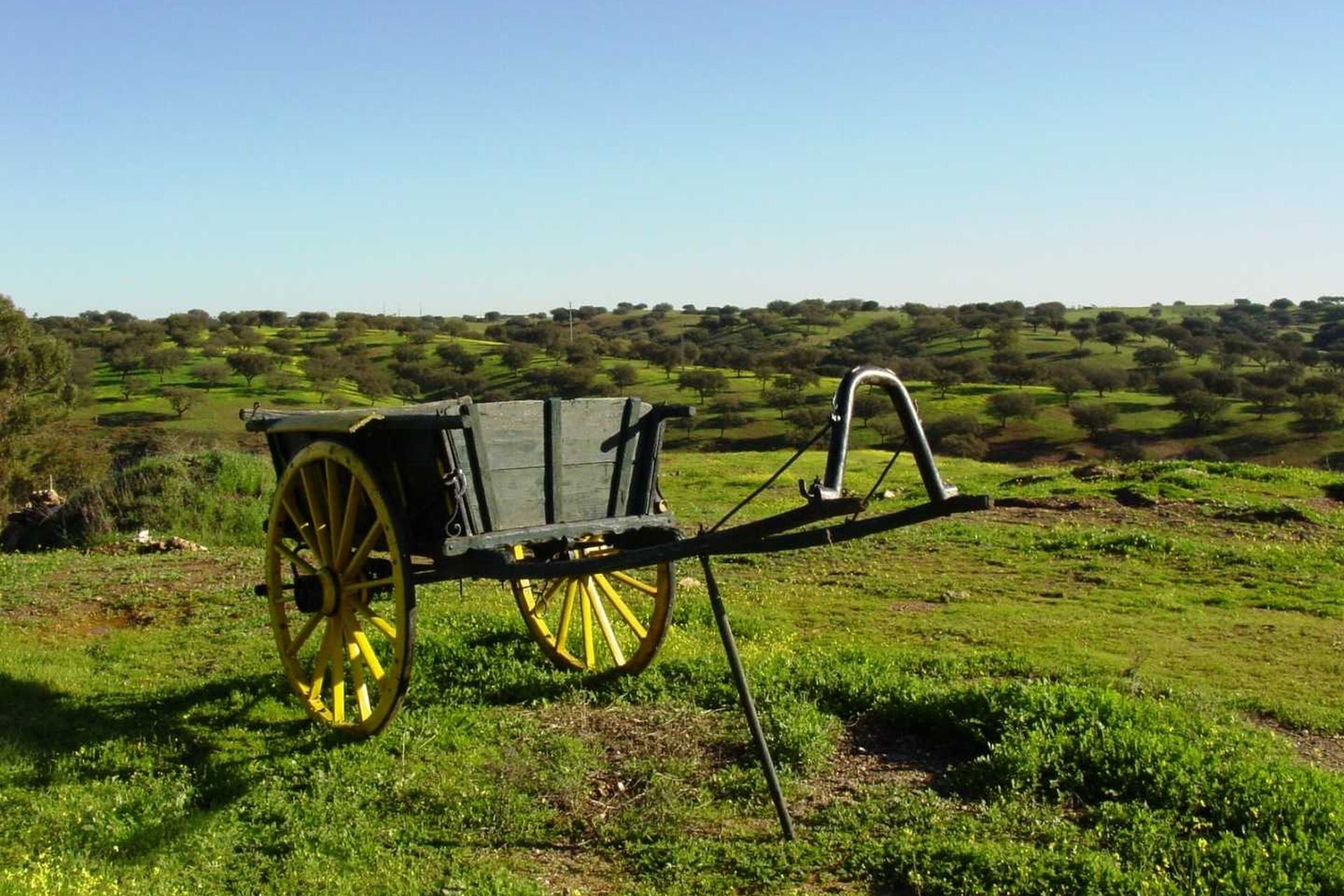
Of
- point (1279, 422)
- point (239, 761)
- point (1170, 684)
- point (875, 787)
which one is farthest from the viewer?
point (1279, 422)

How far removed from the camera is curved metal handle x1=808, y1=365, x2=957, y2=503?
4445 mm

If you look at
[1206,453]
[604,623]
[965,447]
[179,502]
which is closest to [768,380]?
[965,447]

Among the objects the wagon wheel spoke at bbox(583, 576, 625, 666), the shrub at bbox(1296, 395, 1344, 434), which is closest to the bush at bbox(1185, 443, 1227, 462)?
the shrub at bbox(1296, 395, 1344, 434)

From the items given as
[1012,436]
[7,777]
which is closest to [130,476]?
[7,777]

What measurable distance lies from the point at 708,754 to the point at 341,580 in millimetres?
2246

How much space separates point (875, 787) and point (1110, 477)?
13.0m

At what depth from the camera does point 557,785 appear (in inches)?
229

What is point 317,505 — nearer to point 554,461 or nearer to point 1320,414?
point 554,461

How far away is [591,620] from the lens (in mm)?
7938

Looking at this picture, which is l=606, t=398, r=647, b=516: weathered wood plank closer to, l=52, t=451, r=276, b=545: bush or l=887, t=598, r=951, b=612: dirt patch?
l=887, t=598, r=951, b=612: dirt patch

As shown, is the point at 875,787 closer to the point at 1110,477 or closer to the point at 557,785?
the point at 557,785

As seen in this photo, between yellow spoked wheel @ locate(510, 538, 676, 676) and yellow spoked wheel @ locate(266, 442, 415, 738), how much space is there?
0.89 metres

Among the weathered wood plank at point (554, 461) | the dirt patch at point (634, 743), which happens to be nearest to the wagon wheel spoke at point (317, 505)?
the weathered wood plank at point (554, 461)

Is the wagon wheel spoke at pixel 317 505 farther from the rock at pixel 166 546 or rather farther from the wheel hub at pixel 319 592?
the rock at pixel 166 546
